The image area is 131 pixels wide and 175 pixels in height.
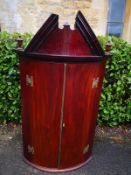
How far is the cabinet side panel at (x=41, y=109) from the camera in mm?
2764

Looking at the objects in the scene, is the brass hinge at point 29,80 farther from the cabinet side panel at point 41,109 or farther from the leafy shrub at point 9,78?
the leafy shrub at point 9,78

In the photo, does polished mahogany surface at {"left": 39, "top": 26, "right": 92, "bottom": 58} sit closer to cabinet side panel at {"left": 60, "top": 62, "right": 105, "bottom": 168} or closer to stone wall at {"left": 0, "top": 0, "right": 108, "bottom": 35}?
cabinet side panel at {"left": 60, "top": 62, "right": 105, "bottom": 168}

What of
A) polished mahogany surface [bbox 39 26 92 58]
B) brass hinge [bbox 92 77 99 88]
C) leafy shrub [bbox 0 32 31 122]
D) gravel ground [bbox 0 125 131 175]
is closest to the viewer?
polished mahogany surface [bbox 39 26 92 58]

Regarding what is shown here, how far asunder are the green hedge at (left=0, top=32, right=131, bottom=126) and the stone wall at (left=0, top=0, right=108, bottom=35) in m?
2.44

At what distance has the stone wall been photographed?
20.6 feet

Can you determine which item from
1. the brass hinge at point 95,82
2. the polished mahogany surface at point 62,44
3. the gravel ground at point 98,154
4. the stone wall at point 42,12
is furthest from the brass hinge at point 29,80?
the stone wall at point 42,12

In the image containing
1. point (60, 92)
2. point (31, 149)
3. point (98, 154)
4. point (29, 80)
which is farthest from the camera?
point (98, 154)

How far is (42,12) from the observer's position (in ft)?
20.7

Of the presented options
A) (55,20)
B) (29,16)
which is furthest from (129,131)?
A: (29,16)

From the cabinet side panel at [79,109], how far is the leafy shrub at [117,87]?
1053 mm

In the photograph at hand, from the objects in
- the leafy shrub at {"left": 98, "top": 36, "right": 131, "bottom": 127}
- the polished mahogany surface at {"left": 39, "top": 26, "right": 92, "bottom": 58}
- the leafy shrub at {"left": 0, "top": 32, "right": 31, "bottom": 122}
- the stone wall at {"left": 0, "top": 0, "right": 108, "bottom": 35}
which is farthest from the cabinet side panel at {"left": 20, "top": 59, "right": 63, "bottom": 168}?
the stone wall at {"left": 0, "top": 0, "right": 108, "bottom": 35}

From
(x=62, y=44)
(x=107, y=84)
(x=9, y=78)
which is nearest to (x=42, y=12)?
(x=9, y=78)

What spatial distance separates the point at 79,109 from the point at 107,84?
1.41 meters

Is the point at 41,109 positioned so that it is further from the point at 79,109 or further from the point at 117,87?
the point at 117,87
